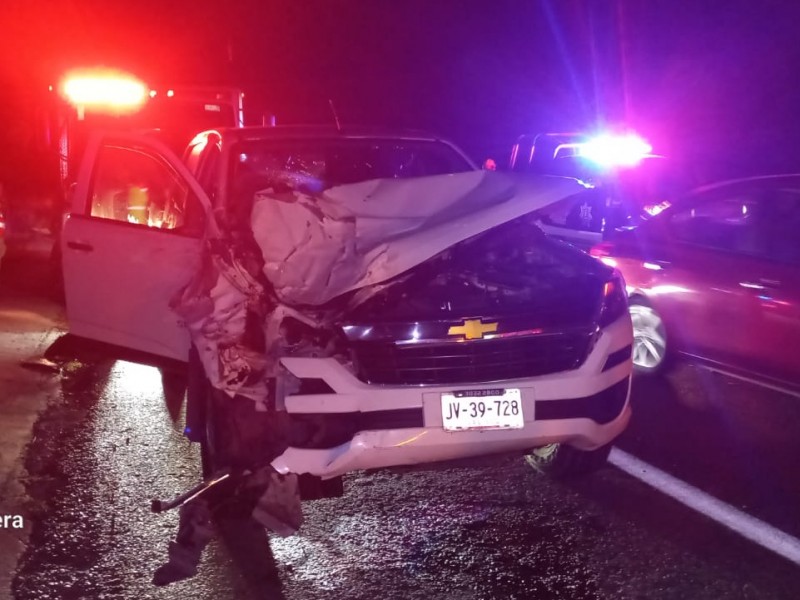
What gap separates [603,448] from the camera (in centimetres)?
450

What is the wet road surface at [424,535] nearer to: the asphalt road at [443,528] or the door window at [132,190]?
the asphalt road at [443,528]

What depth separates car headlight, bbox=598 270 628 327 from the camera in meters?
4.18

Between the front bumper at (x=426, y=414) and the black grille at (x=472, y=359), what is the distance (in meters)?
0.05

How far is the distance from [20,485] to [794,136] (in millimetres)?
19169

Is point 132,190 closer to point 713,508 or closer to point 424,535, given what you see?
point 424,535

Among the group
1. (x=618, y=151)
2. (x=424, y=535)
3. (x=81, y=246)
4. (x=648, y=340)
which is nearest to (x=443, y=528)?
(x=424, y=535)

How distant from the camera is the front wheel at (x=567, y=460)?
457 centimetres

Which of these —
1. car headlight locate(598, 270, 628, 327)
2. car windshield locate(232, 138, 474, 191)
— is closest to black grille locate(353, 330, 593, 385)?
car headlight locate(598, 270, 628, 327)

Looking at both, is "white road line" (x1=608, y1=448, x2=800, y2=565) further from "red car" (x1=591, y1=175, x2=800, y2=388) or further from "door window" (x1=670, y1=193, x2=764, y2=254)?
"door window" (x1=670, y1=193, x2=764, y2=254)

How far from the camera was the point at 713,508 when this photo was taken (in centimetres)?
438

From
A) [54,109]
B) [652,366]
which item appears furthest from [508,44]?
[652,366]

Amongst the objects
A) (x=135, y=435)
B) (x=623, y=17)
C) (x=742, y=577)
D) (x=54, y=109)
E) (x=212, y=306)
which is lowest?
(x=742, y=577)

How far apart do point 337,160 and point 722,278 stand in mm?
2691

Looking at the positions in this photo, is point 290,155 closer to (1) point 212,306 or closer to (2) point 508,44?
(1) point 212,306
